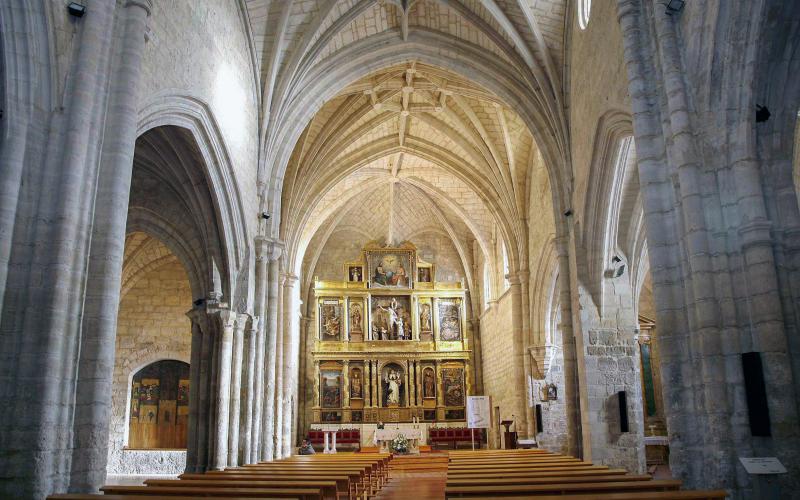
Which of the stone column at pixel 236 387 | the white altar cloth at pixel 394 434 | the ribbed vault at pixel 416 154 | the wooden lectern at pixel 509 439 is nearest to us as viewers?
the stone column at pixel 236 387

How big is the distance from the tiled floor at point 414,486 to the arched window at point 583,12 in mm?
9198

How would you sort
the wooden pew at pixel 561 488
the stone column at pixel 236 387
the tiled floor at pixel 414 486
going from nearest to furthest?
the wooden pew at pixel 561 488, the tiled floor at pixel 414 486, the stone column at pixel 236 387

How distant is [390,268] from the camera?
28688 millimetres

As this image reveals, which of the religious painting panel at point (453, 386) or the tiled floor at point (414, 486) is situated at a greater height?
the religious painting panel at point (453, 386)

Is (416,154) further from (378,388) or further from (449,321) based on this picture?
(378,388)

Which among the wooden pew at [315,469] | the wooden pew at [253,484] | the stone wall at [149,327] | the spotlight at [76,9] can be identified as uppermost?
the spotlight at [76,9]

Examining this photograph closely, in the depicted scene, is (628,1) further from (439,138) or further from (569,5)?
(439,138)

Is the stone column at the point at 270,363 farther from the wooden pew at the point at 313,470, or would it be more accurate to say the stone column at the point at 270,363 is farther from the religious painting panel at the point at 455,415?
the religious painting panel at the point at 455,415

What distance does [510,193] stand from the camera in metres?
20.8

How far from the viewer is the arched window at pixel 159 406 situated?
2033 centimetres

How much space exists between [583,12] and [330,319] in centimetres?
1753

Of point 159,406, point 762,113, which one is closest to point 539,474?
point 762,113

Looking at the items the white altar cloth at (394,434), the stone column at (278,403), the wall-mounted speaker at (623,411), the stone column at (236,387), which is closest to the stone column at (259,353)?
the stone column at (236,387)

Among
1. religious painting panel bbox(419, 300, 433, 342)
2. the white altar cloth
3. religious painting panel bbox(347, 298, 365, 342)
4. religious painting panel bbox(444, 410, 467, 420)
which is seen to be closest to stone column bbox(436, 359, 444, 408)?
religious painting panel bbox(444, 410, 467, 420)
